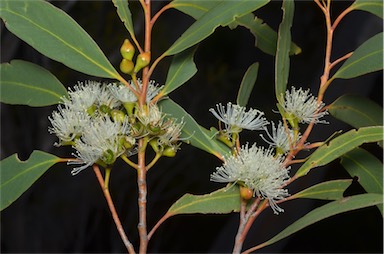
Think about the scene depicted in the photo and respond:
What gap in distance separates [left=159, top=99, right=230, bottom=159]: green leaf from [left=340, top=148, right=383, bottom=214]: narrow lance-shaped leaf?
0.18 m

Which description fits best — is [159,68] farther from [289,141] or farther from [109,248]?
[289,141]

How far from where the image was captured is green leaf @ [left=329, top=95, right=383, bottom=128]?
785 millimetres

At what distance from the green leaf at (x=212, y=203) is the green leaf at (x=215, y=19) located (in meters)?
0.15

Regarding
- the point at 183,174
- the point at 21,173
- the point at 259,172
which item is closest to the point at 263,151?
the point at 259,172

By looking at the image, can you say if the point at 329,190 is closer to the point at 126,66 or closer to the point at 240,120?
the point at 240,120

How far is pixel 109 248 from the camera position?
2.28 metres

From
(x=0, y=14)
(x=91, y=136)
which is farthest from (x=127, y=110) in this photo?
(x=0, y=14)

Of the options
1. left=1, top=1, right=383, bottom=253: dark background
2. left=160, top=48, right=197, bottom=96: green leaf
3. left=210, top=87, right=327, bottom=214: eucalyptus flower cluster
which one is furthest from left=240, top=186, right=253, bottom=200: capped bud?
left=1, top=1, right=383, bottom=253: dark background

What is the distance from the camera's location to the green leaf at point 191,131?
0.67m

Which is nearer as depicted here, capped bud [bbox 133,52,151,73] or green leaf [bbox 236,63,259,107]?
capped bud [bbox 133,52,151,73]

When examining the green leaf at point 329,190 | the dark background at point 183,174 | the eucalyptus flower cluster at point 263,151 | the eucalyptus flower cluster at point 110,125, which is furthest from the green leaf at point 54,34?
the dark background at point 183,174

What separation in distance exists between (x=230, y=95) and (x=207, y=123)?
0.15 m

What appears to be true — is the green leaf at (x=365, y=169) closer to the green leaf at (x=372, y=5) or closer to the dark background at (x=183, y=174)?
the green leaf at (x=372, y=5)

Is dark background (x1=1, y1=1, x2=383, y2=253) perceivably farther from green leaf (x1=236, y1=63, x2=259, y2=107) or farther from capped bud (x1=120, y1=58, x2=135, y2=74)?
capped bud (x1=120, y1=58, x2=135, y2=74)
